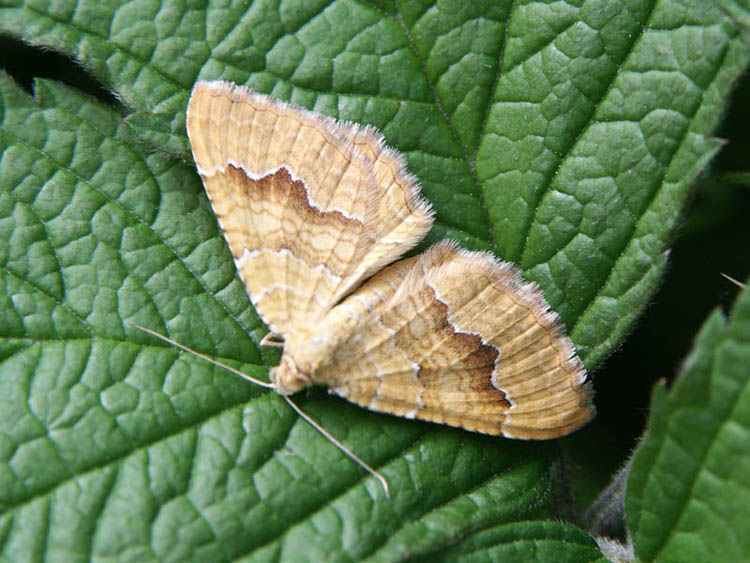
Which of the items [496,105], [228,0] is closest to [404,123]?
Answer: [496,105]

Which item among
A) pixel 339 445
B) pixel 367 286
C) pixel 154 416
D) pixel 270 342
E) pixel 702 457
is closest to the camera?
pixel 702 457

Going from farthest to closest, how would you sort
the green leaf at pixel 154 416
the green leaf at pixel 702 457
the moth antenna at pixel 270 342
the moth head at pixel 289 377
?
the moth antenna at pixel 270 342 → the moth head at pixel 289 377 → the green leaf at pixel 154 416 → the green leaf at pixel 702 457

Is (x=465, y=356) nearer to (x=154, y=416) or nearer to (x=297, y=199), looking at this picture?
(x=297, y=199)

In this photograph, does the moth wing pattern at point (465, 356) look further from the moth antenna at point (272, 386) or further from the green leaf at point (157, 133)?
the green leaf at point (157, 133)

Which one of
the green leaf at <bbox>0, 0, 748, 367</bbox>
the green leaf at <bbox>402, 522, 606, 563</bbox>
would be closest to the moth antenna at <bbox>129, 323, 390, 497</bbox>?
the green leaf at <bbox>402, 522, 606, 563</bbox>

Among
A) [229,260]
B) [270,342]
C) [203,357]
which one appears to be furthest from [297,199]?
[203,357]

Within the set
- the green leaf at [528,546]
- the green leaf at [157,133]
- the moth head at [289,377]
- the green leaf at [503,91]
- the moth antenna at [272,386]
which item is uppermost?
the green leaf at [503,91]

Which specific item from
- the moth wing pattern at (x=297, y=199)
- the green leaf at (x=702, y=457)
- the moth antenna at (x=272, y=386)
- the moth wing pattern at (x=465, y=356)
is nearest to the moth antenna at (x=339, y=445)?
the moth antenna at (x=272, y=386)
